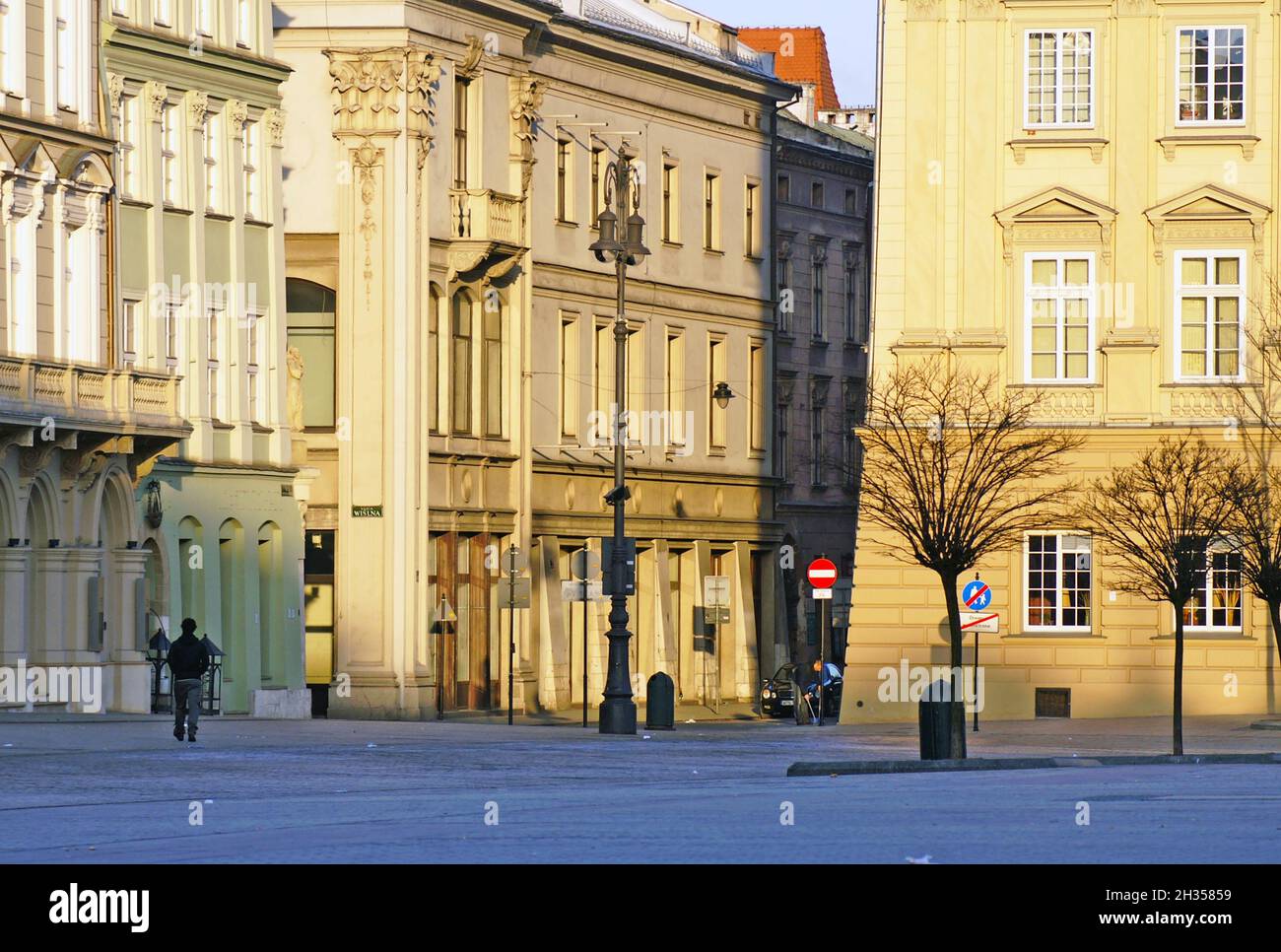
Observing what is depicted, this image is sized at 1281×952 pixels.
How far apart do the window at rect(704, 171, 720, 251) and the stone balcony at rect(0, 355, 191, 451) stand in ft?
79.4

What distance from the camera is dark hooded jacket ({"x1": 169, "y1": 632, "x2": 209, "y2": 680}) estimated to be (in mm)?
37875

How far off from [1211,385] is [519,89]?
1769 centimetres

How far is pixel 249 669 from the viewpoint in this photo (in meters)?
52.2

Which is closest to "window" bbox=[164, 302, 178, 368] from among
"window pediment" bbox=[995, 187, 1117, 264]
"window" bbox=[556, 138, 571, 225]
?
"window pediment" bbox=[995, 187, 1117, 264]

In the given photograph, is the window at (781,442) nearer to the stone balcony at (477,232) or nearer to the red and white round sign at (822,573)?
the stone balcony at (477,232)

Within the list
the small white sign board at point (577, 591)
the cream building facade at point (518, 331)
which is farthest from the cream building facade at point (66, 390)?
the cream building facade at point (518, 331)

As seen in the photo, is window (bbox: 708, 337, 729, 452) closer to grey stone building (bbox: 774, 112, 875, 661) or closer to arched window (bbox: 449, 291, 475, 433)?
grey stone building (bbox: 774, 112, 875, 661)

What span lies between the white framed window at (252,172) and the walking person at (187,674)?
16057 millimetres

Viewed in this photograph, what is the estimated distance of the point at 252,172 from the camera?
52.8 metres

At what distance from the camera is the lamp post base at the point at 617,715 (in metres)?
43.1

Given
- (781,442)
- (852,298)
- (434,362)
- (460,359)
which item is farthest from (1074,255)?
(852,298)

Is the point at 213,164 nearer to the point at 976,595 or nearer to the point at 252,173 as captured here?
the point at 252,173
